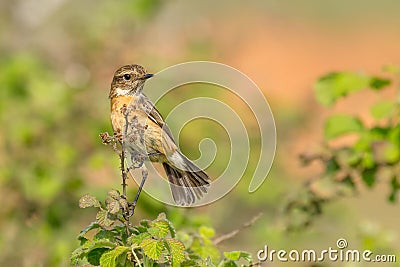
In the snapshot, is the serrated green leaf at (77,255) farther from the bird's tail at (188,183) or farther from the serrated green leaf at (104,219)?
the bird's tail at (188,183)

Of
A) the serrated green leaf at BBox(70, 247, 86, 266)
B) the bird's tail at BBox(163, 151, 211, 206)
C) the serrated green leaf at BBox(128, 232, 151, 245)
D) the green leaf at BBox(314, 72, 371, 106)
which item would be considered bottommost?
the serrated green leaf at BBox(70, 247, 86, 266)

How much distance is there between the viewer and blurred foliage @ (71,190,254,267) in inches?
130

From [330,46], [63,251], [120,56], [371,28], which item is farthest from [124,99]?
[371,28]

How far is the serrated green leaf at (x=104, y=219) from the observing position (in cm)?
335

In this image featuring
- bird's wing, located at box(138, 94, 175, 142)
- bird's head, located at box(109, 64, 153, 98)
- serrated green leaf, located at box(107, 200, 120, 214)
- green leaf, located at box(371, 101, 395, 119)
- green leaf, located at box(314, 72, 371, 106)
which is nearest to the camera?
serrated green leaf, located at box(107, 200, 120, 214)

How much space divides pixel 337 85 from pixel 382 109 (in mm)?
349

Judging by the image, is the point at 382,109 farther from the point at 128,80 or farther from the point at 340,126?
the point at 128,80

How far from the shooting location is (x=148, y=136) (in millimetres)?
4559

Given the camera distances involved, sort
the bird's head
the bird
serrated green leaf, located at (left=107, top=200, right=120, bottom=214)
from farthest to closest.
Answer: the bird's head → the bird → serrated green leaf, located at (left=107, top=200, right=120, bottom=214)

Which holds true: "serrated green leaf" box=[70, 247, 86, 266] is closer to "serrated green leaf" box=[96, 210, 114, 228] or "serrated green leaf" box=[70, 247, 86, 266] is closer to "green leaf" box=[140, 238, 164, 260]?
"serrated green leaf" box=[96, 210, 114, 228]

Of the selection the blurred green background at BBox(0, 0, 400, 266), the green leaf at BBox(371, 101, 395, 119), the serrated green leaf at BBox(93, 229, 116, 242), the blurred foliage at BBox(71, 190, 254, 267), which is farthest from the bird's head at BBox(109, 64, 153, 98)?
the green leaf at BBox(371, 101, 395, 119)

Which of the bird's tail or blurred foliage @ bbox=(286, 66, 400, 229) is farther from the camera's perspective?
blurred foliage @ bbox=(286, 66, 400, 229)

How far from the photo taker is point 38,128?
8180 millimetres

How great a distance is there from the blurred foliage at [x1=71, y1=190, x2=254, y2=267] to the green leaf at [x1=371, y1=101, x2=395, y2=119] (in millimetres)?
2346
